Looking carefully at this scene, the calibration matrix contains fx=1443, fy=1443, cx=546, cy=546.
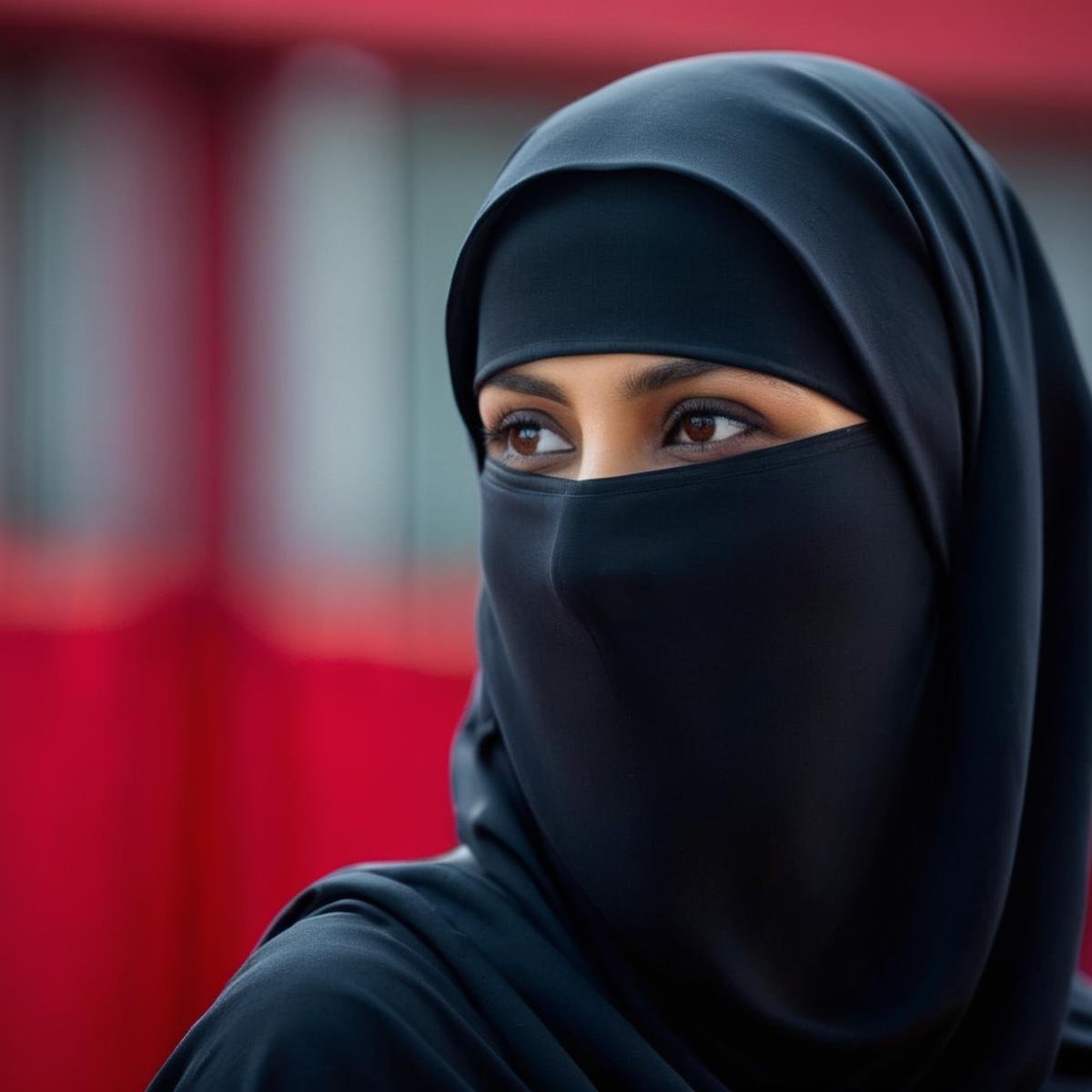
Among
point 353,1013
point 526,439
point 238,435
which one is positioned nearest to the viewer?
point 353,1013

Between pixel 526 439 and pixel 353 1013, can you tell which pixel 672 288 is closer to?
pixel 526 439

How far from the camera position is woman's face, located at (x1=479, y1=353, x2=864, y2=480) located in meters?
1.03

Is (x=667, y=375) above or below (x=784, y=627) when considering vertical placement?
above

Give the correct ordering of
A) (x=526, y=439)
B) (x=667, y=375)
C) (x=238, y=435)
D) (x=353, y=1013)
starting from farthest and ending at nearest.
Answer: (x=238, y=435), (x=526, y=439), (x=667, y=375), (x=353, y=1013)

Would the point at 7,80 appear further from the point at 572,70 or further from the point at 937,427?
the point at 937,427

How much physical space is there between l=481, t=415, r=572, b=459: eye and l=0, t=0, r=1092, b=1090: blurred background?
1808 millimetres

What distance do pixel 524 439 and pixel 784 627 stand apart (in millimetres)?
254

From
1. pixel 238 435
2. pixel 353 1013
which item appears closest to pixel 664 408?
pixel 353 1013

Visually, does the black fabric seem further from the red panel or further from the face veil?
the red panel

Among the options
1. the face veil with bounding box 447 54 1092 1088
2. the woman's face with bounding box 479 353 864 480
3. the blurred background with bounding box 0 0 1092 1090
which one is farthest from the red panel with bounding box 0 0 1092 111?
the woman's face with bounding box 479 353 864 480

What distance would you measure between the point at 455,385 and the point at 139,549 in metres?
1.78

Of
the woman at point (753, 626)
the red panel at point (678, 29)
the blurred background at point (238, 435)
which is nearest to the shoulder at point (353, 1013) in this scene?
the woman at point (753, 626)

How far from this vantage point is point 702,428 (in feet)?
3.44

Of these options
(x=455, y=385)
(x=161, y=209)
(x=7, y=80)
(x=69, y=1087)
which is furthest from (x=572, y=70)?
(x=69, y=1087)
